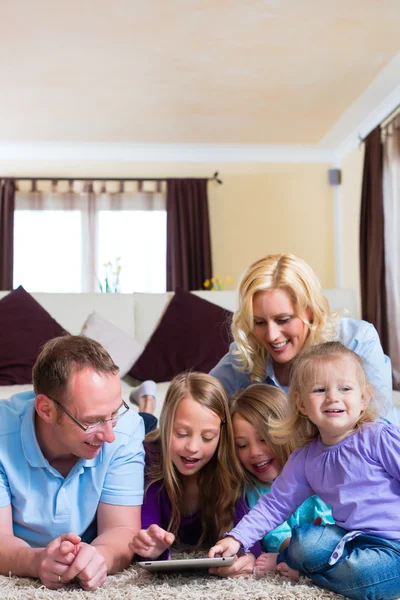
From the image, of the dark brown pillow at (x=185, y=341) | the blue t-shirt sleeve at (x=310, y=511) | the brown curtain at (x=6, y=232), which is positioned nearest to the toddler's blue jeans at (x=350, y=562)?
the blue t-shirt sleeve at (x=310, y=511)

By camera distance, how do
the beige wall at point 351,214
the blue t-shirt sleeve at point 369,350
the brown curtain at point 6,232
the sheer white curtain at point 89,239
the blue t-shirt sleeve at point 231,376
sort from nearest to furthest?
the blue t-shirt sleeve at point 369,350
the blue t-shirt sleeve at point 231,376
the beige wall at point 351,214
the brown curtain at point 6,232
the sheer white curtain at point 89,239

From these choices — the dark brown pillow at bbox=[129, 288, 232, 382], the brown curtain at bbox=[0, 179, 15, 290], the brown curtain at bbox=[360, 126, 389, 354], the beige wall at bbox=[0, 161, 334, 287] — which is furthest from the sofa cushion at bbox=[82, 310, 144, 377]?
the beige wall at bbox=[0, 161, 334, 287]

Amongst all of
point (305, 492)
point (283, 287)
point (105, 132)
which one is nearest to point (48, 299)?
point (283, 287)

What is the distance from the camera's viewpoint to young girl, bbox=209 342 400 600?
1.43m

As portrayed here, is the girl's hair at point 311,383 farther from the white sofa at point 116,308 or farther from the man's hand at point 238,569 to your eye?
the white sofa at point 116,308

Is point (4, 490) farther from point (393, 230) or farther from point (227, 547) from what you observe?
point (393, 230)

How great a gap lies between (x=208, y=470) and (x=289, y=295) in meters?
0.65

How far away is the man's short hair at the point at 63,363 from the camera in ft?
5.00

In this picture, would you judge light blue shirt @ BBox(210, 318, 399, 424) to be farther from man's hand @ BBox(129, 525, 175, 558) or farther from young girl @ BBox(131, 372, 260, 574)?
man's hand @ BBox(129, 525, 175, 558)

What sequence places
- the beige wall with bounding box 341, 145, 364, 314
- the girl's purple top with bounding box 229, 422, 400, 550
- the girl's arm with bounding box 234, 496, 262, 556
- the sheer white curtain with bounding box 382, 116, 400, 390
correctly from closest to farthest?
1. the girl's purple top with bounding box 229, 422, 400, 550
2. the girl's arm with bounding box 234, 496, 262, 556
3. the sheer white curtain with bounding box 382, 116, 400, 390
4. the beige wall with bounding box 341, 145, 364, 314

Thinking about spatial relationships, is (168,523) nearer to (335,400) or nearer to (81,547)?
(81,547)

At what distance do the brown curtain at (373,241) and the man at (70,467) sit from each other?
4.09 metres

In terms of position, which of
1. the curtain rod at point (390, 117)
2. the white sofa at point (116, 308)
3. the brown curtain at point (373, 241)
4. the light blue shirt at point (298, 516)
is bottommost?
the light blue shirt at point (298, 516)

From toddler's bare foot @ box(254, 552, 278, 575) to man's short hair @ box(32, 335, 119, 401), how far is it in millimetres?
586
